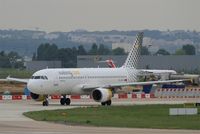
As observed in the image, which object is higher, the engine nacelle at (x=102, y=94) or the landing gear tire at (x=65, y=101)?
the engine nacelle at (x=102, y=94)

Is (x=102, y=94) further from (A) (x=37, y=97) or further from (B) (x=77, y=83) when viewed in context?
(A) (x=37, y=97)

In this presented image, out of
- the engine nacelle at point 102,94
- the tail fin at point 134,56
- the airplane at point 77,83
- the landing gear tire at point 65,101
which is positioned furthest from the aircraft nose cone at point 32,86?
the tail fin at point 134,56

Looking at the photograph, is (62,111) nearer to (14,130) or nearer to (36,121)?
(36,121)

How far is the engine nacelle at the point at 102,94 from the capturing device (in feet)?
286

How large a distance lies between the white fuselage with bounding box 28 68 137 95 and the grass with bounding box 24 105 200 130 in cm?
1309

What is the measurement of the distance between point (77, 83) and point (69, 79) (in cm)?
106

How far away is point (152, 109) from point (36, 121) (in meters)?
15.9

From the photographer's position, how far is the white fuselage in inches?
3438

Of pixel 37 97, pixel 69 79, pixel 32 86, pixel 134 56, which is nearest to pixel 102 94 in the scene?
pixel 69 79

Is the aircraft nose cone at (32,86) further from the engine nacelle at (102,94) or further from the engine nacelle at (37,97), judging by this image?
the engine nacelle at (102,94)

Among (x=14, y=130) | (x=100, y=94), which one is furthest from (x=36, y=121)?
(x=100, y=94)

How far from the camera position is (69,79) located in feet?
292

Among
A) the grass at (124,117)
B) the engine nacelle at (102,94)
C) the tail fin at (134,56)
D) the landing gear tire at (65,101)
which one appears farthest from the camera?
the tail fin at (134,56)

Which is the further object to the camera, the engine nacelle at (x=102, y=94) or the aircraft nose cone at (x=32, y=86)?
the engine nacelle at (x=102, y=94)
